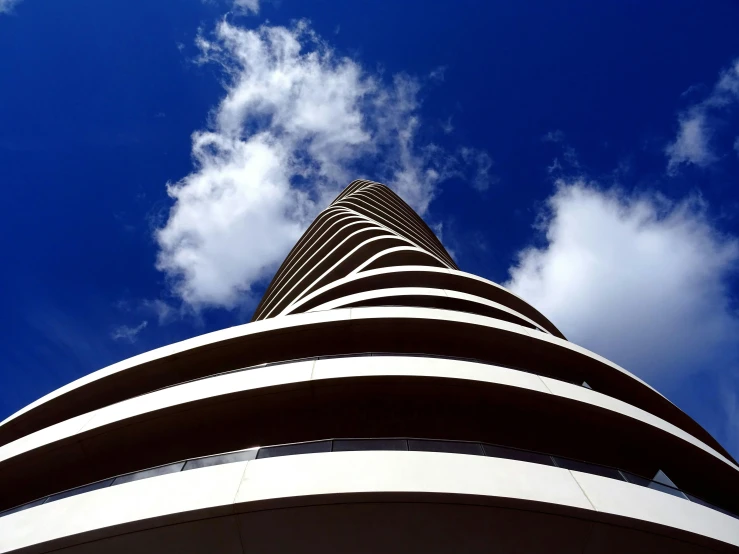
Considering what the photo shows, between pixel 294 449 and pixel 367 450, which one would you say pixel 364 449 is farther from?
pixel 294 449

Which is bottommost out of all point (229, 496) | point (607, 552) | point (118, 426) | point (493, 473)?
point (607, 552)

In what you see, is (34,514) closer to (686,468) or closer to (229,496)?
(229,496)

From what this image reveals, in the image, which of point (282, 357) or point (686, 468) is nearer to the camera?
point (686, 468)

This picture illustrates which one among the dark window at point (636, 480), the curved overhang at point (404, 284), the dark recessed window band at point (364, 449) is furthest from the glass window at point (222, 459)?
the curved overhang at point (404, 284)

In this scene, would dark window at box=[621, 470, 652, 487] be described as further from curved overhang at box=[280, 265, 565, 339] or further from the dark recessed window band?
curved overhang at box=[280, 265, 565, 339]

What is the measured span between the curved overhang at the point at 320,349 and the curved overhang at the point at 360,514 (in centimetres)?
529

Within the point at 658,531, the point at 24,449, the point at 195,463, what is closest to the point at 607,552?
the point at 658,531

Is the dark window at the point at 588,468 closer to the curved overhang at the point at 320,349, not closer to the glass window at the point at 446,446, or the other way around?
the glass window at the point at 446,446

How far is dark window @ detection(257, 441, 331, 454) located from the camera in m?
6.73

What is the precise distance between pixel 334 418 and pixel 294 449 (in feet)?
8.69

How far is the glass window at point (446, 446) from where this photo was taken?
7.05 meters

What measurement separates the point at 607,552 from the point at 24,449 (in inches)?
423

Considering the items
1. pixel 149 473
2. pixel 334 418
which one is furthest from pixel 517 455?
pixel 149 473

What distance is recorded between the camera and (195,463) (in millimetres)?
6879
